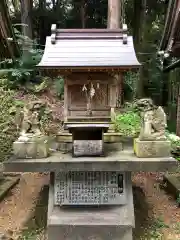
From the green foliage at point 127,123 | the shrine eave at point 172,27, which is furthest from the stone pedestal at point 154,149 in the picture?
the green foliage at point 127,123

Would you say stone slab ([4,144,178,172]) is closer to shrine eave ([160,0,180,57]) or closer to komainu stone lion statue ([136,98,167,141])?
komainu stone lion statue ([136,98,167,141])

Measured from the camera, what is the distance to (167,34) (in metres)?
9.01

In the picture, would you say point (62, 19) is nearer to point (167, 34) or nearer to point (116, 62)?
point (167, 34)

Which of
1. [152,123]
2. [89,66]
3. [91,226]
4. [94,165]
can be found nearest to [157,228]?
[91,226]

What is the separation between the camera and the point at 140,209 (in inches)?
221

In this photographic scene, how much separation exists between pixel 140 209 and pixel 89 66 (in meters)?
3.09

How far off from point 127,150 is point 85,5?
16600 mm

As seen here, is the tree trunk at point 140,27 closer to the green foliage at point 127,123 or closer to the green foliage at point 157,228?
the green foliage at point 127,123

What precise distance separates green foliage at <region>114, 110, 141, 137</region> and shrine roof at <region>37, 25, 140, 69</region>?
320 cm

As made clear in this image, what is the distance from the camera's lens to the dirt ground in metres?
4.91

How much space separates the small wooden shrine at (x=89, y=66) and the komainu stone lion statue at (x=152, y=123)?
1791 mm

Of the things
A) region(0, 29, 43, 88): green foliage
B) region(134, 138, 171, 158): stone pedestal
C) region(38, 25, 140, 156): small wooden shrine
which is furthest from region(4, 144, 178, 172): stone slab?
region(0, 29, 43, 88): green foliage

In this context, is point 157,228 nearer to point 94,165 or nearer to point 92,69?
point 94,165

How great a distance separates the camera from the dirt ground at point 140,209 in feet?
16.1
